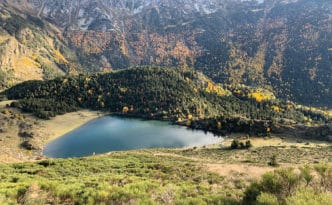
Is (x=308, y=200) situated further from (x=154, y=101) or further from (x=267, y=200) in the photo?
(x=154, y=101)

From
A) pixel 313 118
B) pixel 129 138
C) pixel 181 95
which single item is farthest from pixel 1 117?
pixel 313 118

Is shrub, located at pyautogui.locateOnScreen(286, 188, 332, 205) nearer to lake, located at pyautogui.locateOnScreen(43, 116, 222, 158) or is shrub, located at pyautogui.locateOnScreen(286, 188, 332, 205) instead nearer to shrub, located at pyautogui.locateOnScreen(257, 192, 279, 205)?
shrub, located at pyautogui.locateOnScreen(257, 192, 279, 205)

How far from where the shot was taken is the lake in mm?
113250

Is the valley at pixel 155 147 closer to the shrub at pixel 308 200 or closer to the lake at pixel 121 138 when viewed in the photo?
the shrub at pixel 308 200

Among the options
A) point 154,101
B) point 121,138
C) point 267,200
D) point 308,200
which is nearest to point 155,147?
point 121,138

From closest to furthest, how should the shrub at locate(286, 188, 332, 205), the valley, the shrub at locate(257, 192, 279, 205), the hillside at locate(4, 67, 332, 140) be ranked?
the shrub at locate(286, 188, 332, 205) < the shrub at locate(257, 192, 279, 205) < the valley < the hillside at locate(4, 67, 332, 140)

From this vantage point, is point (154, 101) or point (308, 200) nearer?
point (308, 200)

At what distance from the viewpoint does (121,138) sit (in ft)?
429

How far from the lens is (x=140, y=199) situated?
72.4ft

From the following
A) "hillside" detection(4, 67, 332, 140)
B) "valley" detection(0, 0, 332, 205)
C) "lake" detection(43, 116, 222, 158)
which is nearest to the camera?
"valley" detection(0, 0, 332, 205)

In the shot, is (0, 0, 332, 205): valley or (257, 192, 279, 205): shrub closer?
(257, 192, 279, 205): shrub

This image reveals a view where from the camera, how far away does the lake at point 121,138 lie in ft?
372

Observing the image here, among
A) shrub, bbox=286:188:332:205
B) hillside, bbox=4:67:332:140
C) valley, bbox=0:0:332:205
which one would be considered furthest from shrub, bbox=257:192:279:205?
hillside, bbox=4:67:332:140

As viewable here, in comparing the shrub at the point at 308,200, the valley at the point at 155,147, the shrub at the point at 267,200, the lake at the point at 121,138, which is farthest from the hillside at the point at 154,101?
the shrub at the point at 308,200
